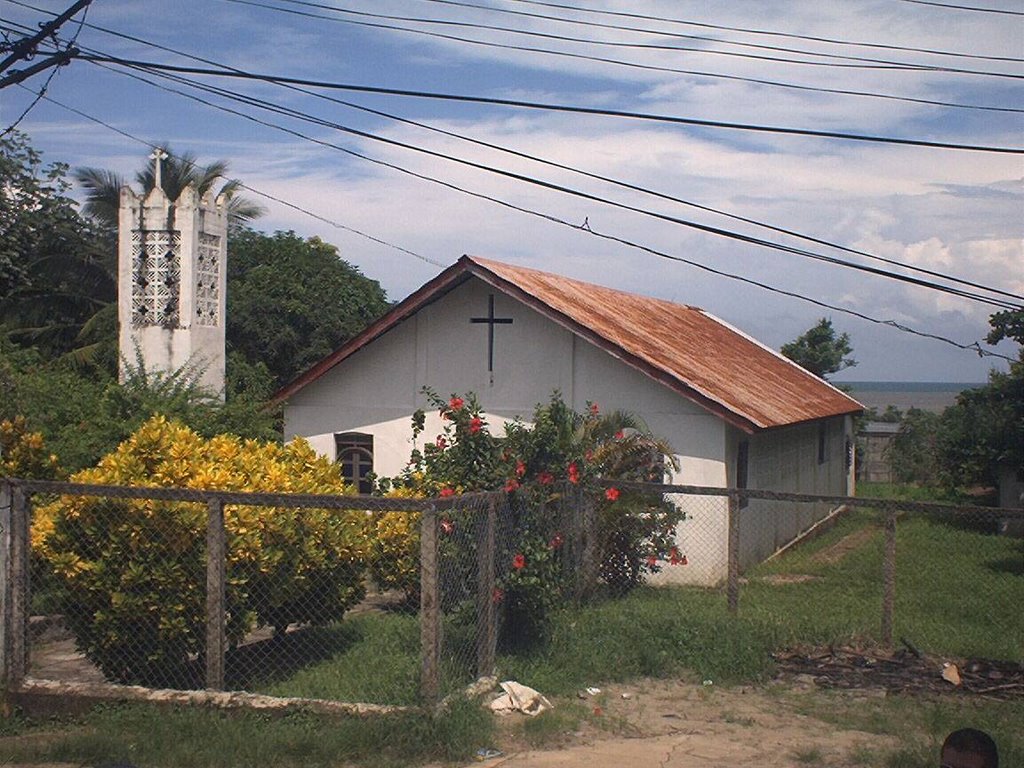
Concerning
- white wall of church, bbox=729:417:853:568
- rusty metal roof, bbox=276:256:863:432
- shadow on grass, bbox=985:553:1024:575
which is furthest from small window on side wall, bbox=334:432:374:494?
shadow on grass, bbox=985:553:1024:575

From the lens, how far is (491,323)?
17.1 metres

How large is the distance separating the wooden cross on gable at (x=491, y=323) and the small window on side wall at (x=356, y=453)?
2393mm

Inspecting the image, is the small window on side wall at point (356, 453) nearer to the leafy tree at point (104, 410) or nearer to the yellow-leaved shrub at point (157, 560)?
the leafy tree at point (104, 410)

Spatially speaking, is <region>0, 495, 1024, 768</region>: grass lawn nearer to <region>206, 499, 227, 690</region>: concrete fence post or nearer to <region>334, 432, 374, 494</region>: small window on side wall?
<region>206, 499, 227, 690</region>: concrete fence post

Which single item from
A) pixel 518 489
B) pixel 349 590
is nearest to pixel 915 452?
pixel 518 489

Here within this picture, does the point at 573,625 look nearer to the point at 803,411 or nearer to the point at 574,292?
the point at 574,292

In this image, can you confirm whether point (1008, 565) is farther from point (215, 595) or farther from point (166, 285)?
point (166, 285)

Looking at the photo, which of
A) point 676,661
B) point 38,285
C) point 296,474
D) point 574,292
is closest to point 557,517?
point 676,661

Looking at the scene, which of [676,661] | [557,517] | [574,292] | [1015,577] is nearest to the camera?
[676,661]

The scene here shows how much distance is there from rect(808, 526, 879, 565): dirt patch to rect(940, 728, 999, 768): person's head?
1328 centimetres

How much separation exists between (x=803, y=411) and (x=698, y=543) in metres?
5.43

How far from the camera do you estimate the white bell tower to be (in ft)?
61.6

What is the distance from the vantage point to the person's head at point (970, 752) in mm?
3764

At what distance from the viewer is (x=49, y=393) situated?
615 inches
